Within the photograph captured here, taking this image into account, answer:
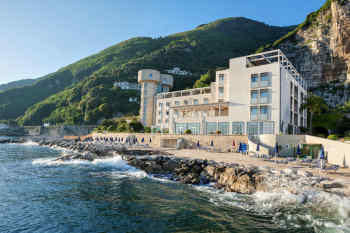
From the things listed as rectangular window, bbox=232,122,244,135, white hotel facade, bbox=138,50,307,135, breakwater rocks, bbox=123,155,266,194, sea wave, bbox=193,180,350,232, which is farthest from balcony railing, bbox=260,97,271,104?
sea wave, bbox=193,180,350,232

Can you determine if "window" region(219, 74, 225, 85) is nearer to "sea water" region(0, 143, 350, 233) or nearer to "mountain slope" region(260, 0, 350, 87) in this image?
"sea water" region(0, 143, 350, 233)


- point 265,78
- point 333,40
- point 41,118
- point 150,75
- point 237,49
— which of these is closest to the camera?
point 265,78

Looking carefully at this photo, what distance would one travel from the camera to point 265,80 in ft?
115

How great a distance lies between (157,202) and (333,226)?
9623mm

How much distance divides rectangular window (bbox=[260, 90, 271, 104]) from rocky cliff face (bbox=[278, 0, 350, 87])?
57.6 m

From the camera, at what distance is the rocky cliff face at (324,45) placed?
7412 cm

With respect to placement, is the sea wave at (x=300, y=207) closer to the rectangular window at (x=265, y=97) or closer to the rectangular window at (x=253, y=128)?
the rectangular window at (x=253, y=128)

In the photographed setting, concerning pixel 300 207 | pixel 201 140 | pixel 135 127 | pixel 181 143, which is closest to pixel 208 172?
pixel 300 207

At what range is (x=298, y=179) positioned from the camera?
1502 centimetres

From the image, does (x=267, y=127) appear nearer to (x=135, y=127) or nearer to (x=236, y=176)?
(x=236, y=176)

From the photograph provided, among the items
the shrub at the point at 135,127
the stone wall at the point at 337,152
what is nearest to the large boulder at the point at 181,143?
the stone wall at the point at 337,152

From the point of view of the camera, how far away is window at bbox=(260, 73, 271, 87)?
3481 centimetres

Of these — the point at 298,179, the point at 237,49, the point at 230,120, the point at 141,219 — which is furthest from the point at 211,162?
the point at 237,49

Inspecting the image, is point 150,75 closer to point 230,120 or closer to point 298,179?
point 230,120
